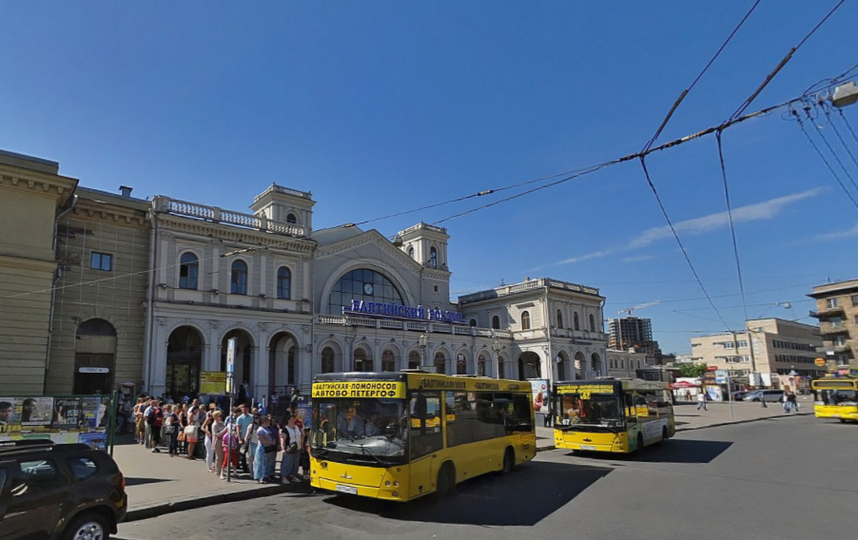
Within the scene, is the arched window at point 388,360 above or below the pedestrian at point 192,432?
above

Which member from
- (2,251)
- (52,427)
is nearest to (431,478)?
(52,427)

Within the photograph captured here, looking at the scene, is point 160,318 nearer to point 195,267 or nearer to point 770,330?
point 195,267

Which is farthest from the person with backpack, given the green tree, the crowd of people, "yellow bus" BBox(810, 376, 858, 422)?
the green tree

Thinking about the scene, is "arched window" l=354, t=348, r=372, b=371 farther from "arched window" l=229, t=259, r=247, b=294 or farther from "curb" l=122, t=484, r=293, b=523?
"curb" l=122, t=484, r=293, b=523

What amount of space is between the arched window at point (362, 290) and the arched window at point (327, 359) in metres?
4.01

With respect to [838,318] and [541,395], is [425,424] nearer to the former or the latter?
[541,395]

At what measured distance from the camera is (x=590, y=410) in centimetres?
1714

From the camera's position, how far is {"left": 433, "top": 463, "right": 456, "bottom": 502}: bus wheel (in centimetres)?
1071

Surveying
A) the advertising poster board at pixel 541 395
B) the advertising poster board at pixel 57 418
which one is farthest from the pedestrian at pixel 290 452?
the advertising poster board at pixel 541 395

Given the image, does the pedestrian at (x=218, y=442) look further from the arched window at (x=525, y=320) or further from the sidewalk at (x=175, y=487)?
the arched window at (x=525, y=320)

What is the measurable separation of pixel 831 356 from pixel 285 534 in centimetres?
8228

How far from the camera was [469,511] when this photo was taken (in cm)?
978

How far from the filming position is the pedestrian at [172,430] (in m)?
16.1

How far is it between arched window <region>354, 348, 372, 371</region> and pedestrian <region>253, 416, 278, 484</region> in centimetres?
2514
